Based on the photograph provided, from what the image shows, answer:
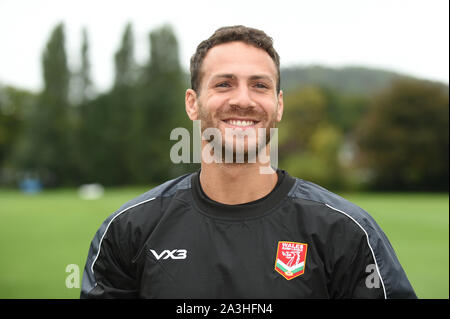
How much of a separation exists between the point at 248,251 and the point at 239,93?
90 cm

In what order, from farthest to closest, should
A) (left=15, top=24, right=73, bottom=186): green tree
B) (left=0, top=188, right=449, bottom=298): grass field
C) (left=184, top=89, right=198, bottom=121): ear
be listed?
A: 1. (left=15, top=24, right=73, bottom=186): green tree
2. (left=0, top=188, right=449, bottom=298): grass field
3. (left=184, top=89, right=198, bottom=121): ear

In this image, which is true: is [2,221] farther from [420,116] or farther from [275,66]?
[420,116]

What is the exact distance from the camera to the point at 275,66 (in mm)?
2756

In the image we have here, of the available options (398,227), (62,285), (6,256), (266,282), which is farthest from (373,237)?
(398,227)

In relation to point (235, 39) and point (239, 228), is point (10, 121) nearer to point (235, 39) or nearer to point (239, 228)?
point (235, 39)

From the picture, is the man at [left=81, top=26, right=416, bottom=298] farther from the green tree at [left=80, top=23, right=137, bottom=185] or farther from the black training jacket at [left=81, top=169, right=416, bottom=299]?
the green tree at [left=80, top=23, right=137, bottom=185]

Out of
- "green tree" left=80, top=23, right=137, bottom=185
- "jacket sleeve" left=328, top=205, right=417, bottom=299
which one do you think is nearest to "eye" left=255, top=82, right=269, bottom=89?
"jacket sleeve" left=328, top=205, right=417, bottom=299

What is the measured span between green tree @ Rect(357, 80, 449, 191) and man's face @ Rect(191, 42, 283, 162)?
→ 38.8 meters

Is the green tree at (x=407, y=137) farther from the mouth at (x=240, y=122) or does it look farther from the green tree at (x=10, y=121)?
the green tree at (x=10, y=121)

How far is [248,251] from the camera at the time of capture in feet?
8.08

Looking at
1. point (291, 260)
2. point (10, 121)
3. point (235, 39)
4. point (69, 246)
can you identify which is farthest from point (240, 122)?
point (10, 121)

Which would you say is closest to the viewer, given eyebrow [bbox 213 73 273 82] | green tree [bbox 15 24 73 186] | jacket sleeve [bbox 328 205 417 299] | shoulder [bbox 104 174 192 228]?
jacket sleeve [bbox 328 205 417 299]

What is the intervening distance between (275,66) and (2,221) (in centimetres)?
2010

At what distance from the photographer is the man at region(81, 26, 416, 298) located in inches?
95.4
